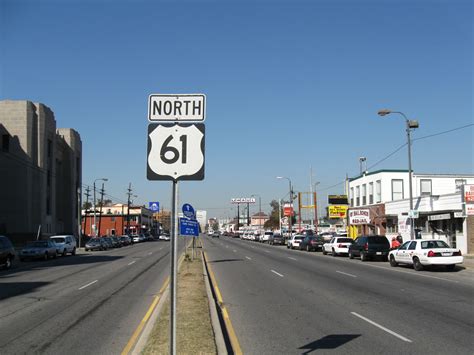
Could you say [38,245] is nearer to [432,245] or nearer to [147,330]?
[432,245]

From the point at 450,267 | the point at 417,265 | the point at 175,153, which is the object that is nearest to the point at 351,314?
the point at 175,153

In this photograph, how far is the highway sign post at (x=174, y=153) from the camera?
568cm

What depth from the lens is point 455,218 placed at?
35906mm

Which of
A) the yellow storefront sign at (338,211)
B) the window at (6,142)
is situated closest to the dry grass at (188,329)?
the window at (6,142)

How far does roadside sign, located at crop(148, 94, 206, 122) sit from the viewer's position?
596cm

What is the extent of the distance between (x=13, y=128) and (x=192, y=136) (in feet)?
198

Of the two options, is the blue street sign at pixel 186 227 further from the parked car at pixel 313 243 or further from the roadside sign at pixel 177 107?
the parked car at pixel 313 243

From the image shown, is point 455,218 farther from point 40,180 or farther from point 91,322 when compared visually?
point 40,180

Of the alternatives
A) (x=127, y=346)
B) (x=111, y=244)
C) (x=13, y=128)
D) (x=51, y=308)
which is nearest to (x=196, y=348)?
(x=127, y=346)

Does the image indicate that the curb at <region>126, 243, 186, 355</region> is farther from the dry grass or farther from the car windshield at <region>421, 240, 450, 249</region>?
the car windshield at <region>421, 240, 450, 249</region>

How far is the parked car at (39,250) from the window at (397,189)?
32.5 meters

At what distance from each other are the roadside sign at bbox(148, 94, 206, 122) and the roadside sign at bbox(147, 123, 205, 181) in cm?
15

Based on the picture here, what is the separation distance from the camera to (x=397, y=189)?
51469 mm

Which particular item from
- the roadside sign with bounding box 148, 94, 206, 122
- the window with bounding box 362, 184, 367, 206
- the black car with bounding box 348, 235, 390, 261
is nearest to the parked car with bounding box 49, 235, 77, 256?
the black car with bounding box 348, 235, 390, 261
